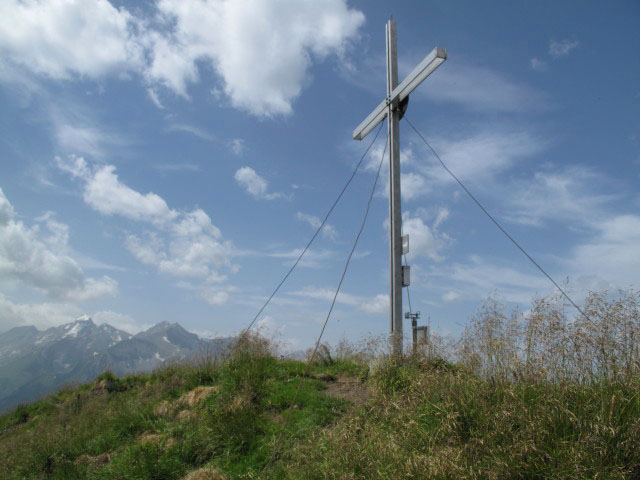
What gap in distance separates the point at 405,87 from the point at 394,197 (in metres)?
2.13

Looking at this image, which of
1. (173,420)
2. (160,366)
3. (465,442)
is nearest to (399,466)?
(465,442)

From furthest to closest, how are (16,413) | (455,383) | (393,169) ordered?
1. (16,413)
2. (393,169)
3. (455,383)

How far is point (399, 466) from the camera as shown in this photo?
3920 millimetres

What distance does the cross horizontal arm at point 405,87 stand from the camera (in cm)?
770

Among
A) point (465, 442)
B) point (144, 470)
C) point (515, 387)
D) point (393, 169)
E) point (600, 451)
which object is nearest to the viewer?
point (600, 451)

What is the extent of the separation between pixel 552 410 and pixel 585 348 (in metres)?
0.89

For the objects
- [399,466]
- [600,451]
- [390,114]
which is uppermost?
[390,114]

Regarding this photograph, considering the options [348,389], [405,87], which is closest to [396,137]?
[405,87]

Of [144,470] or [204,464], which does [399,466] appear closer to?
[204,464]

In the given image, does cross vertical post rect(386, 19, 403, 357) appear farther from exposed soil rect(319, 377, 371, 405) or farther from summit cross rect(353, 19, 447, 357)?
exposed soil rect(319, 377, 371, 405)

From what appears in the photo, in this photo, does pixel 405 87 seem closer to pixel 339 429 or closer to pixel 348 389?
pixel 348 389

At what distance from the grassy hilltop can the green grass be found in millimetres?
19

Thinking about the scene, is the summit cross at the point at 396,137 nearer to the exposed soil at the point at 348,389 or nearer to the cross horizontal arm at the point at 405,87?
the cross horizontal arm at the point at 405,87

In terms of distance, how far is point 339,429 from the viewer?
17.2ft
